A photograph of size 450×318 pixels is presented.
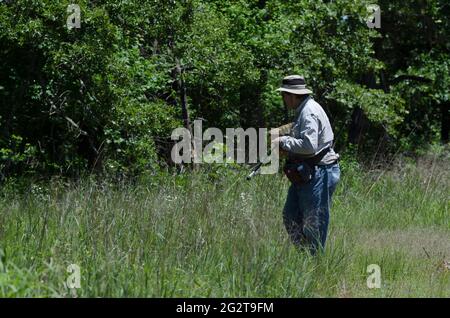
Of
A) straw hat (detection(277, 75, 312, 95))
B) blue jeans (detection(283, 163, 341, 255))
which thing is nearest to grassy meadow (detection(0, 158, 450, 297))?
blue jeans (detection(283, 163, 341, 255))

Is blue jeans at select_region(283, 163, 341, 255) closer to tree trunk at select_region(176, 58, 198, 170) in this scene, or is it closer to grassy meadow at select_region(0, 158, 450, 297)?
grassy meadow at select_region(0, 158, 450, 297)

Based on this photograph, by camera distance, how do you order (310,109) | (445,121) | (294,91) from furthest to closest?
(445,121)
(294,91)
(310,109)

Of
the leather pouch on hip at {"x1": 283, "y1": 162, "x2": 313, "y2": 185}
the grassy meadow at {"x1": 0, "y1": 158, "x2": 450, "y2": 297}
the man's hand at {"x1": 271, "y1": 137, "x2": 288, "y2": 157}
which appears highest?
the man's hand at {"x1": 271, "y1": 137, "x2": 288, "y2": 157}

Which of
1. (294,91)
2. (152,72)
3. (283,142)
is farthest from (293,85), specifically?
(152,72)

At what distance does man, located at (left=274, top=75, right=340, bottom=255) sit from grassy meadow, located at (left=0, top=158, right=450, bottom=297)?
0.19 metres

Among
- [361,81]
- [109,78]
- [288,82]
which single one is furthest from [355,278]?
[361,81]

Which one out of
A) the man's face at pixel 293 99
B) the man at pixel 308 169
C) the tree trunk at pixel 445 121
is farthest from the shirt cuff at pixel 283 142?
the tree trunk at pixel 445 121

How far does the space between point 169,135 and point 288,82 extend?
469 cm

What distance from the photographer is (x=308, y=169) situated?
23.4ft

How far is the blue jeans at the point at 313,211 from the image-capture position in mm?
7090

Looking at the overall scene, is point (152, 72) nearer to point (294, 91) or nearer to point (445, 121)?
point (294, 91)

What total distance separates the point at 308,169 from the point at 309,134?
306mm

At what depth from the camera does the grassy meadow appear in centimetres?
564

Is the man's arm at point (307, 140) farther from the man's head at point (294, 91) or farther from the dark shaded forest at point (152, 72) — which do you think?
the dark shaded forest at point (152, 72)
